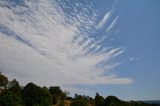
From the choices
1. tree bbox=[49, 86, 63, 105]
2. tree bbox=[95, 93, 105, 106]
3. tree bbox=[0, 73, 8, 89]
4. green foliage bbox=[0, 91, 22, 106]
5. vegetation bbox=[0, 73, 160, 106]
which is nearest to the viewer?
green foliage bbox=[0, 91, 22, 106]

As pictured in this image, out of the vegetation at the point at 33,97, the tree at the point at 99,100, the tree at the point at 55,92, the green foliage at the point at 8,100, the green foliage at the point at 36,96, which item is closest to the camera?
the green foliage at the point at 8,100

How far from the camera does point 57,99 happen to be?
131500mm

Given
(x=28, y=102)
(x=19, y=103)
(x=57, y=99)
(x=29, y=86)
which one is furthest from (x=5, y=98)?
(x=57, y=99)

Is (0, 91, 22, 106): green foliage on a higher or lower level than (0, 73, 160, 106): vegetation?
lower

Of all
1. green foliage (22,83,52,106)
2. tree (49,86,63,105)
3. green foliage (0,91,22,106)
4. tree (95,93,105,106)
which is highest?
tree (49,86,63,105)

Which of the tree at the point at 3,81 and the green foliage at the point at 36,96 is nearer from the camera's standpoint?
the green foliage at the point at 36,96

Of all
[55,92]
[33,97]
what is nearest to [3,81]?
[33,97]

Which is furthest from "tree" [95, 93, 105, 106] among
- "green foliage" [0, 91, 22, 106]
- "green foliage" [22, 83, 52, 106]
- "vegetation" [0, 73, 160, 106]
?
"green foliage" [0, 91, 22, 106]

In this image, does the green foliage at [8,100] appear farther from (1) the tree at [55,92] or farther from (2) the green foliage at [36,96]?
(1) the tree at [55,92]

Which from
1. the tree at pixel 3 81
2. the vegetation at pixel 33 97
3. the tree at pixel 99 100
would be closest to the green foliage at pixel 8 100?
the vegetation at pixel 33 97

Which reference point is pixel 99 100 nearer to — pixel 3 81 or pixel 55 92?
pixel 55 92

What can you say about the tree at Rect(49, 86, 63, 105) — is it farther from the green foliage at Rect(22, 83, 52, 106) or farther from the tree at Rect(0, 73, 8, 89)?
the tree at Rect(0, 73, 8, 89)

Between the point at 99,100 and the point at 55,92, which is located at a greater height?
the point at 55,92

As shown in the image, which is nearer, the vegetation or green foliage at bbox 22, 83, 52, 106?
the vegetation
